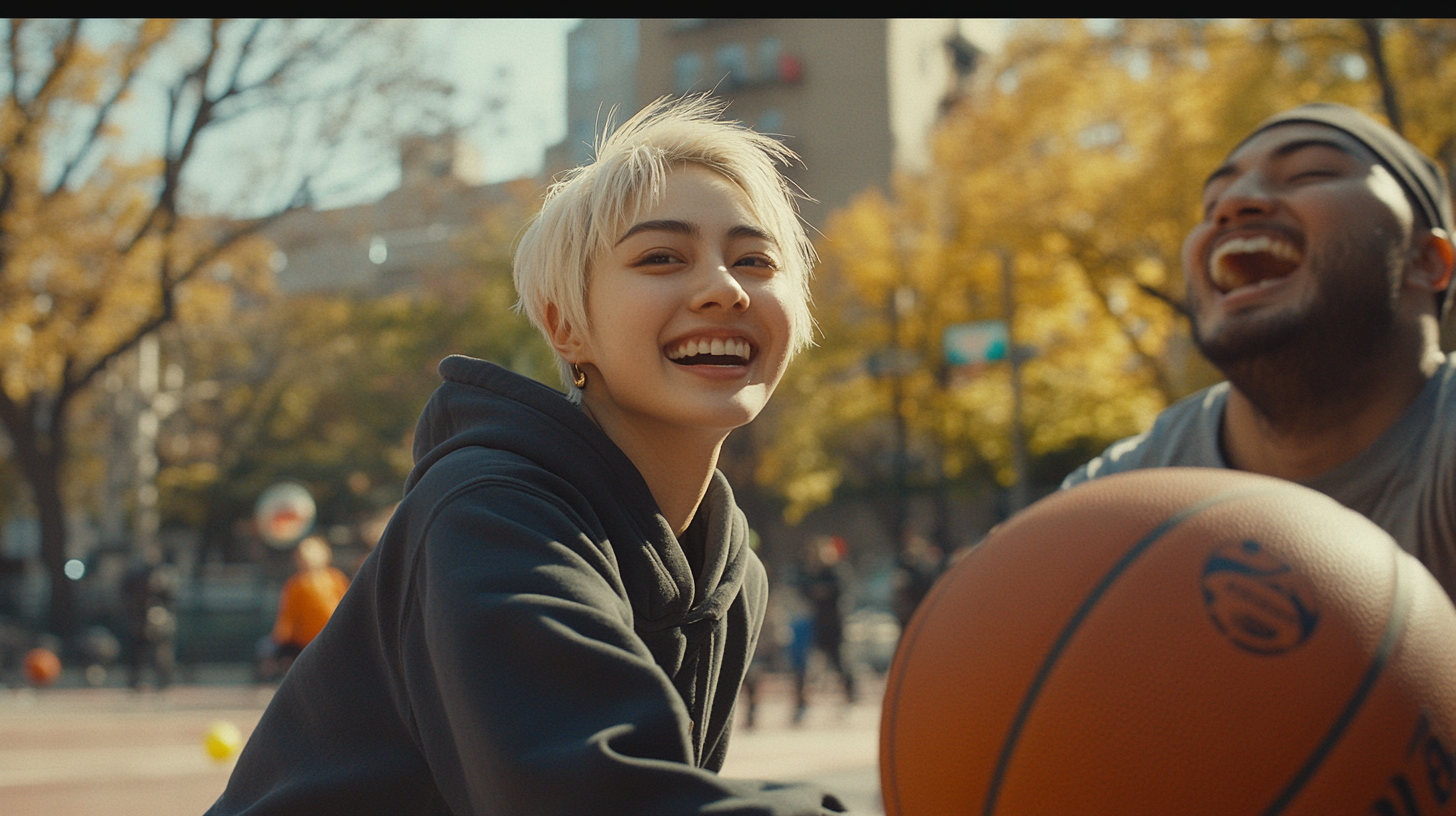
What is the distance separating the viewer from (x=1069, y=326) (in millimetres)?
24656

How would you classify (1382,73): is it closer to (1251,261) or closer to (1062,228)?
(1062,228)

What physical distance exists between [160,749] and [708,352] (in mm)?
10612

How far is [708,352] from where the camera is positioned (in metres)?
2.20

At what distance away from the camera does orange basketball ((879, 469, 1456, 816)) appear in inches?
75.3

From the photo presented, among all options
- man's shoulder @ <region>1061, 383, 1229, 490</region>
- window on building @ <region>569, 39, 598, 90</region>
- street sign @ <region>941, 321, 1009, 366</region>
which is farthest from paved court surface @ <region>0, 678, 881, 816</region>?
street sign @ <region>941, 321, 1009, 366</region>

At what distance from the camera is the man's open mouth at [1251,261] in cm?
311

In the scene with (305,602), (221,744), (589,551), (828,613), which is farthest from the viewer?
(828,613)

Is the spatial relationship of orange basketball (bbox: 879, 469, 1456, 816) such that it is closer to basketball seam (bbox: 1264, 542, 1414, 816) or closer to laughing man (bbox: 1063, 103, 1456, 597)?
basketball seam (bbox: 1264, 542, 1414, 816)

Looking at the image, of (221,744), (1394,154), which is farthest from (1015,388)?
(1394,154)

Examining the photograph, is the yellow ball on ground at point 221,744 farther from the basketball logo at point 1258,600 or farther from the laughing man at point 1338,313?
the basketball logo at point 1258,600

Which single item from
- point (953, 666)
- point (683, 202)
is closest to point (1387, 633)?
point (953, 666)

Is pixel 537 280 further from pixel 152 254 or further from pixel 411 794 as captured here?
pixel 152 254

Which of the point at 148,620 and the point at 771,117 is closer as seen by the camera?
the point at 148,620

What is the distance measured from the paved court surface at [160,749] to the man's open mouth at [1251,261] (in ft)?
8.39
